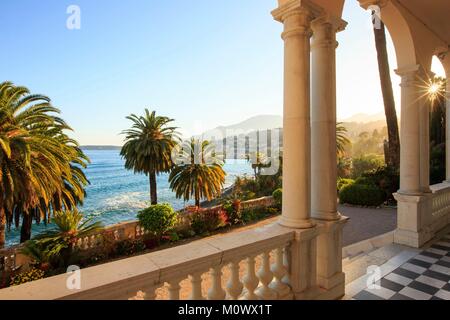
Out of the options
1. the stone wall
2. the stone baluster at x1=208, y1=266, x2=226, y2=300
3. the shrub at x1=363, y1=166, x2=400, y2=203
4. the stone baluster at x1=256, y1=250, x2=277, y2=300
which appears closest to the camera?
the stone baluster at x1=208, y1=266, x2=226, y2=300

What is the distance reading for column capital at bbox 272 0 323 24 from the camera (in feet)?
10.6

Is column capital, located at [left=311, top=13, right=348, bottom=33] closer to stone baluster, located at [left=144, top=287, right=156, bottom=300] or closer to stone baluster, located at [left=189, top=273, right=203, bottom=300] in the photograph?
stone baluster, located at [left=189, top=273, right=203, bottom=300]

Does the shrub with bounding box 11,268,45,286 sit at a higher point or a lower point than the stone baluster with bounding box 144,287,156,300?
lower

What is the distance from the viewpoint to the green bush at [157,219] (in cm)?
1465

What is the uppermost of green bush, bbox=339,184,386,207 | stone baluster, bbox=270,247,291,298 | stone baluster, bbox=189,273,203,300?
stone baluster, bbox=189,273,203,300

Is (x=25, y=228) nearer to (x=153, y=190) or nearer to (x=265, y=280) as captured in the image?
(x=153, y=190)

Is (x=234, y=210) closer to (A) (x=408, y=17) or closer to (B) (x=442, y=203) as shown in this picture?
(B) (x=442, y=203)

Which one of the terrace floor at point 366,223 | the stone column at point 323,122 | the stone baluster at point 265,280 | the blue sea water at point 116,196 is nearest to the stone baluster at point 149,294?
the stone baluster at point 265,280

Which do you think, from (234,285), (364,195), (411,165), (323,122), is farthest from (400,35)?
(364,195)

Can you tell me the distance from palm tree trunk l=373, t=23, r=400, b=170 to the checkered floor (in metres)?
11.0

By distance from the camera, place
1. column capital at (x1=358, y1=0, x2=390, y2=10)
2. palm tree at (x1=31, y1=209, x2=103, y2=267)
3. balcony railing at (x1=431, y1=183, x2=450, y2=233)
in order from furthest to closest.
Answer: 1. palm tree at (x1=31, y1=209, x2=103, y2=267)
2. balcony railing at (x1=431, y1=183, x2=450, y2=233)
3. column capital at (x1=358, y1=0, x2=390, y2=10)

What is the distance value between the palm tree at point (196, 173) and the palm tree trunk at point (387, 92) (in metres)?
12.1

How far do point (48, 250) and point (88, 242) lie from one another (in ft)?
6.17

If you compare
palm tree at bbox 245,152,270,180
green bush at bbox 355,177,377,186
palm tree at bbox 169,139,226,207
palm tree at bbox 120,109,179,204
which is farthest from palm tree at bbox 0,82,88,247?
palm tree at bbox 245,152,270,180
